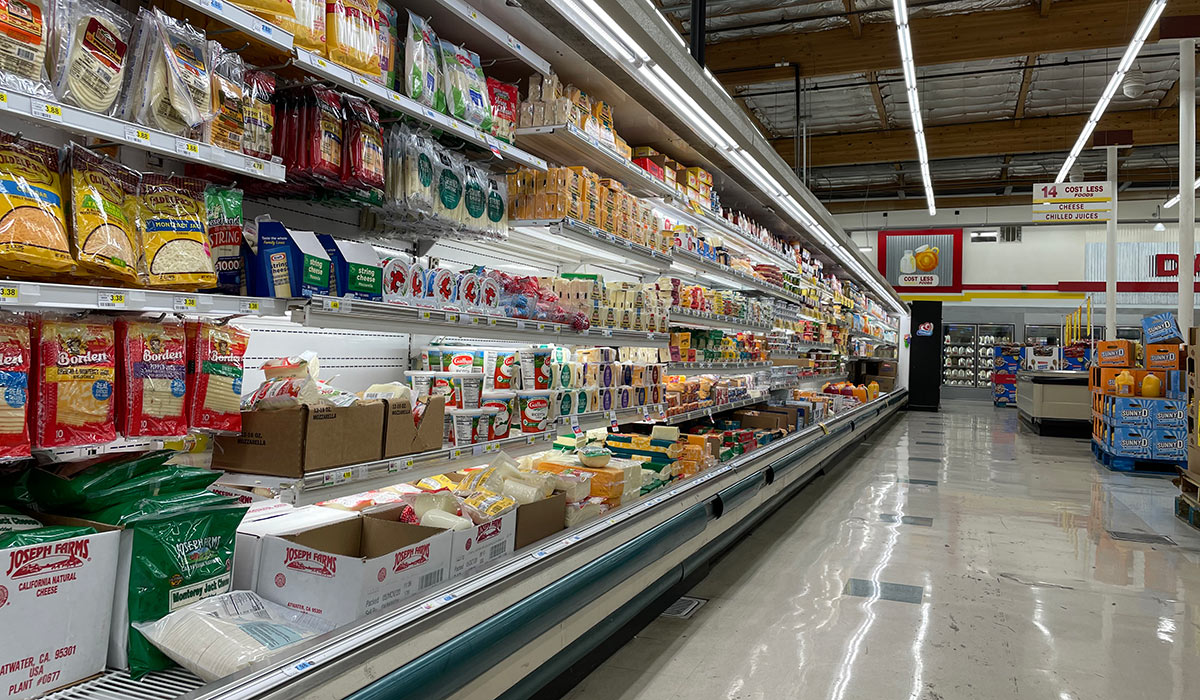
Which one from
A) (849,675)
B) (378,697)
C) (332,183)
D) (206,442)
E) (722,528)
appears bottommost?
(849,675)

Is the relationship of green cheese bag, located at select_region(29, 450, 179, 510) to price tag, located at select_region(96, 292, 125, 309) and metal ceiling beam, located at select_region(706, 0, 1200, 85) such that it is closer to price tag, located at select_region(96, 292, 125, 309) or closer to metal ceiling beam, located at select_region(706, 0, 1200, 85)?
price tag, located at select_region(96, 292, 125, 309)

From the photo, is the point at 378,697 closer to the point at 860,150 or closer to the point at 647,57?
the point at 647,57

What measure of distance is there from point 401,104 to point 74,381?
46.4 inches

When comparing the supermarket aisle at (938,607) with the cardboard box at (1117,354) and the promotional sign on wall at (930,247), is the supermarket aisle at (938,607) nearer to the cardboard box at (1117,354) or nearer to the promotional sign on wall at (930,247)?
the cardboard box at (1117,354)

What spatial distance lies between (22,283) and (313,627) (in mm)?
928

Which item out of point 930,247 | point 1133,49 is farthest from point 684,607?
point 930,247

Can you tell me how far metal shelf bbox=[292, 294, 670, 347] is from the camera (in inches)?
73.1

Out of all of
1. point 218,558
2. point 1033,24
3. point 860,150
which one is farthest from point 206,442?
point 860,150

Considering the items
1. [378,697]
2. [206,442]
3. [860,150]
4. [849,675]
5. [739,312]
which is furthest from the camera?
[860,150]

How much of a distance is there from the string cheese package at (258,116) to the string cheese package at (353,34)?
0.24m

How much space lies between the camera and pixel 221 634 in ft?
4.89

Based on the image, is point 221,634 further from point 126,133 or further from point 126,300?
point 126,133

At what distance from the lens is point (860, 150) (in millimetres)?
14047

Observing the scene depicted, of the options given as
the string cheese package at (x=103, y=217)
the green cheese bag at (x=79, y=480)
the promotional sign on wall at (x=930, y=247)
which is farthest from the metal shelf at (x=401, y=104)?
the promotional sign on wall at (x=930, y=247)
